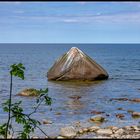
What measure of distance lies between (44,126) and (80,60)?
17.0m

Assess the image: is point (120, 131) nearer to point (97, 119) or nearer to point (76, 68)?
point (97, 119)

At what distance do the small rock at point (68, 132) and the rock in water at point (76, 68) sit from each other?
17612 millimetres

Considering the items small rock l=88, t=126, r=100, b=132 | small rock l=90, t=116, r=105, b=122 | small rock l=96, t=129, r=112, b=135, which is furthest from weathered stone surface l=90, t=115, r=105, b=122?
small rock l=96, t=129, r=112, b=135

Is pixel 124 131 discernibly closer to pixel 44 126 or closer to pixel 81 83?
pixel 44 126

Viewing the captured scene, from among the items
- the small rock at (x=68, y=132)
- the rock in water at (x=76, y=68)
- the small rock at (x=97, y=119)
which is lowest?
the small rock at (x=68, y=132)

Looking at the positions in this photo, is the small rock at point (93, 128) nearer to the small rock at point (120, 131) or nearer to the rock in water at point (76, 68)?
the small rock at point (120, 131)

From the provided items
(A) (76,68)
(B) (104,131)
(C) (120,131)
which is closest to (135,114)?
(C) (120,131)

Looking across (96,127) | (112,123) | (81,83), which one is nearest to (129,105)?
(112,123)

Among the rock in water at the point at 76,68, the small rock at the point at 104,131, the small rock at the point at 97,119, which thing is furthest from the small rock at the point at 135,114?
the rock in water at the point at 76,68

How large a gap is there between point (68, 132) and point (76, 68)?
18.4 meters

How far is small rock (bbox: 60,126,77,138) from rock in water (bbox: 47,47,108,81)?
1761 centimetres

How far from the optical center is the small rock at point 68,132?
1593cm

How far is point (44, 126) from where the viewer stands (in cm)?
1781

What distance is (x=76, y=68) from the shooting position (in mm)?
34469
